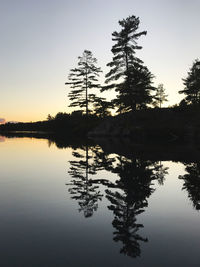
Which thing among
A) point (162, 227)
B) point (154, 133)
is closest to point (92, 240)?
point (162, 227)

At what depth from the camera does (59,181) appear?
24.2 feet

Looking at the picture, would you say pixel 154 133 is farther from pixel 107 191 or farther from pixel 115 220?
pixel 115 220

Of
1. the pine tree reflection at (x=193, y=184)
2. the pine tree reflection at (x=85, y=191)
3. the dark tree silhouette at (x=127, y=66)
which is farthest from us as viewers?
the dark tree silhouette at (x=127, y=66)

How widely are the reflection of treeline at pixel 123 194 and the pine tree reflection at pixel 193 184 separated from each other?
770 mm

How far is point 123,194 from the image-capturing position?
5.69m

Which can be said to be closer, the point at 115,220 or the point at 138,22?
the point at 115,220

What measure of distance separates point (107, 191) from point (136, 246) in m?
2.89

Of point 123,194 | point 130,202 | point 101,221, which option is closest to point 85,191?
point 123,194

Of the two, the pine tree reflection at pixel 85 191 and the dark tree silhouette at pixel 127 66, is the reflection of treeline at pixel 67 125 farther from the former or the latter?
the pine tree reflection at pixel 85 191

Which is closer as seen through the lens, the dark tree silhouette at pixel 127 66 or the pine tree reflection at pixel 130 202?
the pine tree reflection at pixel 130 202

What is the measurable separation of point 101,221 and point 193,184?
3.78 metres

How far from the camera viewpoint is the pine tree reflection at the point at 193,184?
17.6 ft

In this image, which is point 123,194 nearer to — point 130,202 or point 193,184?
point 130,202

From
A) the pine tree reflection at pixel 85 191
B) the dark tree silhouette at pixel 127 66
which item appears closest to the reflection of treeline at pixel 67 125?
the dark tree silhouette at pixel 127 66
